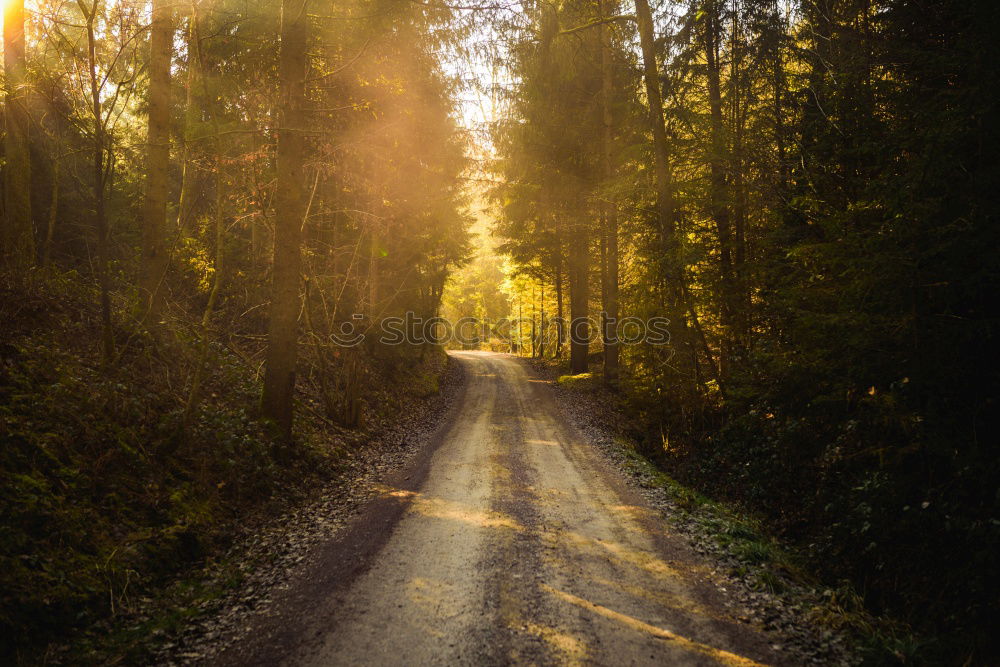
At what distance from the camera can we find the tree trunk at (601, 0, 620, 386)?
1805 centimetres

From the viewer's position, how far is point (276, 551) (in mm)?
6215

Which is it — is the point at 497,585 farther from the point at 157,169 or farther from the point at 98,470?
the point at 157,169

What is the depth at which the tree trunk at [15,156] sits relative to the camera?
29.9 feet

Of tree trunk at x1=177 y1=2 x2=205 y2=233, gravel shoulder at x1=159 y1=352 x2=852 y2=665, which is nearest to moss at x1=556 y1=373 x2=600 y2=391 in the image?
gravel shoulder at x1=159 y1=352 x2=852 y2=665

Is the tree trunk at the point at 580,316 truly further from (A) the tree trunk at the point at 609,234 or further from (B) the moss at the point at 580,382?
(A) the tree trunk at the point at 609,234

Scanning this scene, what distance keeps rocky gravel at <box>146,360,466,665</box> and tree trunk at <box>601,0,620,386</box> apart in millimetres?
9834

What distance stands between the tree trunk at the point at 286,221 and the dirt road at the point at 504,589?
2.78 m

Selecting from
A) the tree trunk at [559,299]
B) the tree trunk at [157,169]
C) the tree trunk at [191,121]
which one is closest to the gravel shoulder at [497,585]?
the tree trunk at [157,169]

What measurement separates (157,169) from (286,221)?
113 inches

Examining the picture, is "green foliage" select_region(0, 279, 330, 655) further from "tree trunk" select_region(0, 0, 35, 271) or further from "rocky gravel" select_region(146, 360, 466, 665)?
"tree trunk" select_region(0, 0, 35, 271)

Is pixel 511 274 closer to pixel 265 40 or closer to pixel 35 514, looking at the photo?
pixel 265 40

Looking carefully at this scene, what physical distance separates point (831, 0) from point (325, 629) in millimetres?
14264

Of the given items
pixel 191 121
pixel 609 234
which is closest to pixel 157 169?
pixel 191 121

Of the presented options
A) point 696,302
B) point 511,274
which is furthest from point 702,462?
point 511,274
